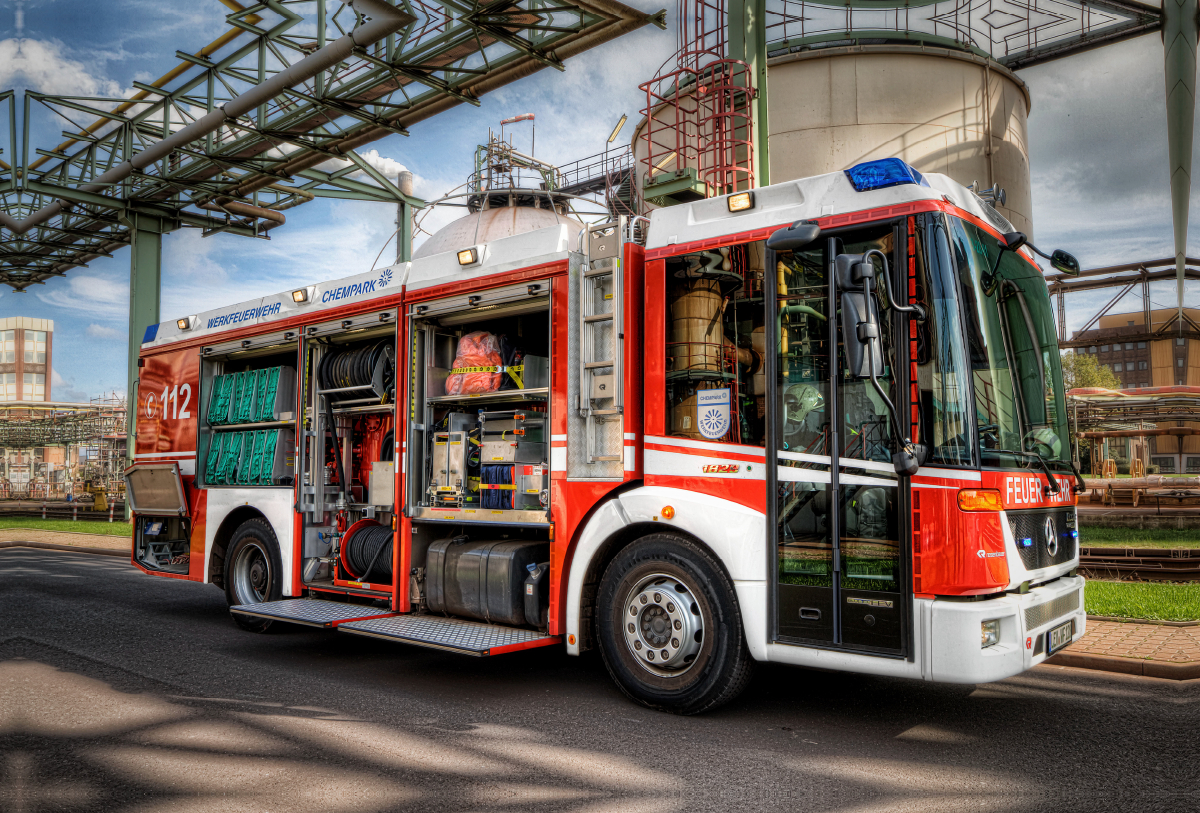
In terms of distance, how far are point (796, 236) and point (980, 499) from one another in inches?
70.5

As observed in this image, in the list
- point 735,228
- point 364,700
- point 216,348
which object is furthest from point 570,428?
point 216,348

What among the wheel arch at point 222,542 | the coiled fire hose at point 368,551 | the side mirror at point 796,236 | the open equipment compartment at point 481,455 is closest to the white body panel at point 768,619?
the open equipment compartment at point 481,455

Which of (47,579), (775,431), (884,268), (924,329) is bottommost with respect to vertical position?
(47,579)

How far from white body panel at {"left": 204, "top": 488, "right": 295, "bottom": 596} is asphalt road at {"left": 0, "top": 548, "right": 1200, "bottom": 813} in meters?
1.26

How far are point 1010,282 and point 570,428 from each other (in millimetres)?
3051

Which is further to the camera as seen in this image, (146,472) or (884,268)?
(146,472)

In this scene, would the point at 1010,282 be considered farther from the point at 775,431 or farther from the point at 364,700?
the point at 364,700

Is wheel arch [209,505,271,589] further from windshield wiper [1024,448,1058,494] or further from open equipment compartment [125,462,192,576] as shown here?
windshield wiper [1024,448,1058,494]

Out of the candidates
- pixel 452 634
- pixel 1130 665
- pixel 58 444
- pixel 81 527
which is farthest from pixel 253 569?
pixel 58 444

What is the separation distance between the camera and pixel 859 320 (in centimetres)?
462

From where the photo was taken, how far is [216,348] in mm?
10086

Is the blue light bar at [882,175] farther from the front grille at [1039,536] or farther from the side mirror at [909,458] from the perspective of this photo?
the front grille at [1039,536]

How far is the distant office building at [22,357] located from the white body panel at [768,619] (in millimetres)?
105633

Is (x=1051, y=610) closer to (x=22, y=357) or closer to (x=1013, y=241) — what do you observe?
(x=1013, y=241)
